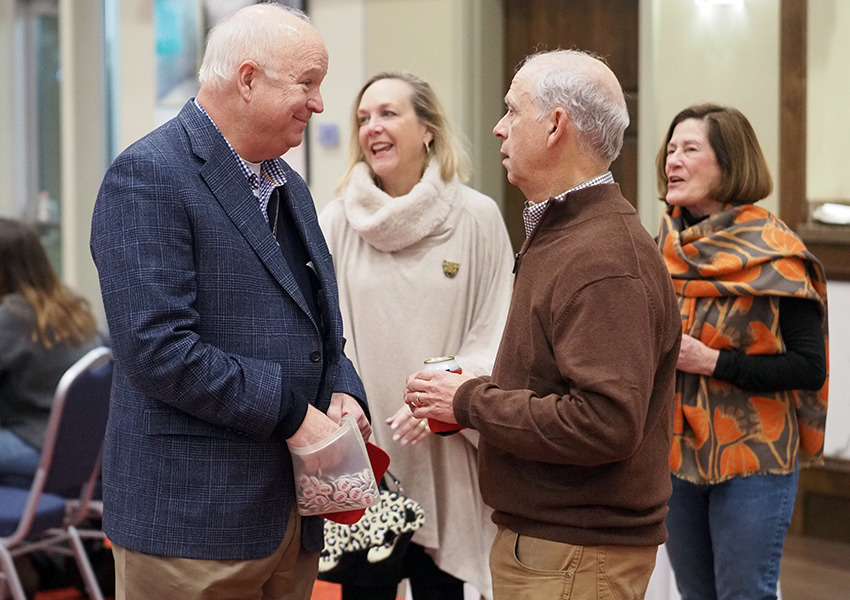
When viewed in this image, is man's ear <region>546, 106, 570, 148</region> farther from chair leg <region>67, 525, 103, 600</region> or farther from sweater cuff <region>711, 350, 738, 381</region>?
chair leg <region>67, 525, 103, 600</region>

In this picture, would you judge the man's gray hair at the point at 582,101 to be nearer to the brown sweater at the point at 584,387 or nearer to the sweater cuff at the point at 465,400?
the brown sweater at the point at 584,387

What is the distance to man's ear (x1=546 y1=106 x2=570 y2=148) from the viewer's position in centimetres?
160

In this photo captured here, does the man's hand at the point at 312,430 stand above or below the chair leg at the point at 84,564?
above

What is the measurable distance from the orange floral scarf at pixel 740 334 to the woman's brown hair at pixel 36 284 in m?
2.18

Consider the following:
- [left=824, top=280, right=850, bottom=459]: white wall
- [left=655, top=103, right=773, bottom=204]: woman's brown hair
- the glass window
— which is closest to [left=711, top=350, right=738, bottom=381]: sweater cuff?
[left=655, top=103, right=773, bottom=204]: woman's brown hair

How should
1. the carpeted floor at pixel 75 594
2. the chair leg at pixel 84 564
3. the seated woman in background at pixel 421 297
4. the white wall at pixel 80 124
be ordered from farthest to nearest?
the white wall at pixel 80 124, the carpeted floor at pixel 75 594, the chair leg at pixel 84 564, the seated woman in background at pixel 421 297

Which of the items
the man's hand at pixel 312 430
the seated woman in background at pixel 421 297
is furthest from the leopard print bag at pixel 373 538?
the man's hand at pixel 312 430

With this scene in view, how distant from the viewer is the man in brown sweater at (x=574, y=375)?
4.88ft

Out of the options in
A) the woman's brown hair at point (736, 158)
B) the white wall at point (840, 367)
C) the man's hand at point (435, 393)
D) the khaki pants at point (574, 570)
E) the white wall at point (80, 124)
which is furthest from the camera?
the white wall at point (80, 124)

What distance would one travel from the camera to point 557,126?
1.61m

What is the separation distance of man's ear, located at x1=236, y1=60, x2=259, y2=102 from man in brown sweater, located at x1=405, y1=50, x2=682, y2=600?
43 cm

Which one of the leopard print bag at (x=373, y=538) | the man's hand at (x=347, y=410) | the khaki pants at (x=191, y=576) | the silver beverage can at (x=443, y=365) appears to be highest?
the silver beverage can at (x=443, y=365)

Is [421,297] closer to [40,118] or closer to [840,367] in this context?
[840,367]

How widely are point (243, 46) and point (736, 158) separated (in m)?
1.21
